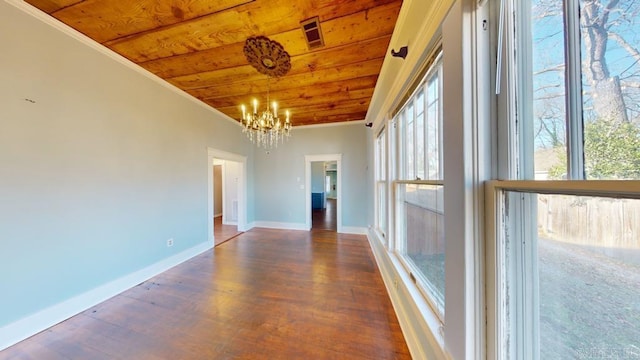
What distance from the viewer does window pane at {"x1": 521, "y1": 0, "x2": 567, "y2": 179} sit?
1.82ft

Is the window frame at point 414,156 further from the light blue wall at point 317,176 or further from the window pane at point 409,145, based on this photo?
the light blue wall at point 317,176

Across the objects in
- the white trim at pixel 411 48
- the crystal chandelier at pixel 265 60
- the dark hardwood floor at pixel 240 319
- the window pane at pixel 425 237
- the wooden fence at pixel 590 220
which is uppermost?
the crystal chandelier at pixel 265 60

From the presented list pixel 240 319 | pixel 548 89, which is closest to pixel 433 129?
pixel 548 89

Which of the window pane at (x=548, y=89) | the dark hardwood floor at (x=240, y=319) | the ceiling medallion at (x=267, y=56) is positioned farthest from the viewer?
the ceiling medallion at (x=267, y=56)

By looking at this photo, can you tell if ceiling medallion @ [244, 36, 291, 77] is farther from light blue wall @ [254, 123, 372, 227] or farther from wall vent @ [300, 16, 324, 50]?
light blue wall @ [254, 123, 372, 227]

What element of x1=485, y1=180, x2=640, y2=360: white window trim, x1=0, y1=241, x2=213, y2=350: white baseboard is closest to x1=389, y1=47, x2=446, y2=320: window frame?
x1=485, y1=180, x2=640, y2=360: white window trim

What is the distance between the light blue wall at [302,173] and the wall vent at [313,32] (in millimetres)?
2723

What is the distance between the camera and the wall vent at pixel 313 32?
1.78 metres

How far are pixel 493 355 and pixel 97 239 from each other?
330 cm

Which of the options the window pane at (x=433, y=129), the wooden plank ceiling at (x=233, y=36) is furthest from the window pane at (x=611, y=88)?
the wooden plank ceiling at (x=233, y=36)

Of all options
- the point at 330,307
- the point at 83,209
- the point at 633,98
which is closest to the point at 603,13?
the point at 633,98

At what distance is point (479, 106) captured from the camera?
0.78m

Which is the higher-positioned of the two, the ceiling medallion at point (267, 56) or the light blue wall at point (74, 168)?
the ceiling medallion at point (267, 56)

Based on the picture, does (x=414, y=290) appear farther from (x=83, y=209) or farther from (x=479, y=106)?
(x=83, y=209)
